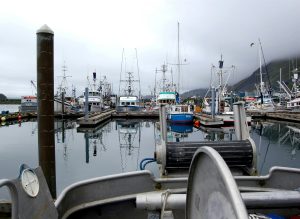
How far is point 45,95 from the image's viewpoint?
5.84 m

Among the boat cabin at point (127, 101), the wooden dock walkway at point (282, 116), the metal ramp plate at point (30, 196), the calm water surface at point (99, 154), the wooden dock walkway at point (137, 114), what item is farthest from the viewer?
the boat cabin at point (127, 101)

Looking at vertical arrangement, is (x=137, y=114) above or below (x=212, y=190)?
above

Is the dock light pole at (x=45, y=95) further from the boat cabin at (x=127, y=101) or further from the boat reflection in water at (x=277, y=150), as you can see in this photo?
the boat cabin at (x=127, y=101)

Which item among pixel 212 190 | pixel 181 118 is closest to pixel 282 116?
pixel 181 118

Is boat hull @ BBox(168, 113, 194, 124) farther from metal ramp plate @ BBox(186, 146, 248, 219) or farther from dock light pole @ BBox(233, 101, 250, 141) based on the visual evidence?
metal ramp plate @ BBox(186, 146, 248, 219)

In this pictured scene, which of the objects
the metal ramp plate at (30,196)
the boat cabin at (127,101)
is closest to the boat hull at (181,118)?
the boat cabin at (127,101)

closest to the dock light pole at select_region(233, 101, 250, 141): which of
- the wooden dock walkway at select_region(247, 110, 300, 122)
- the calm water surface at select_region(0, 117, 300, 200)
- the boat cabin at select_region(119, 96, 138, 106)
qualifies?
the calm water surface at select_region(0, 117, 300, 200)

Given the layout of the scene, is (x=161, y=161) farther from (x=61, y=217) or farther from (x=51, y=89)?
(x=51, y=89)

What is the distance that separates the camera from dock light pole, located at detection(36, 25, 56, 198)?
19.1 ft

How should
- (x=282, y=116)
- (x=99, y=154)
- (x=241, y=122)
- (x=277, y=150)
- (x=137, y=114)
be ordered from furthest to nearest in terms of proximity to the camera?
(x=137, y=114) < (x=282, y=116) < (x=277, y=150) < (x=99, y=154) < (x=241, y=122)

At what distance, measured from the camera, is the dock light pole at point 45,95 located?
583cm

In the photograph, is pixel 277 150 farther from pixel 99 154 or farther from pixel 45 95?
pixel 45 95

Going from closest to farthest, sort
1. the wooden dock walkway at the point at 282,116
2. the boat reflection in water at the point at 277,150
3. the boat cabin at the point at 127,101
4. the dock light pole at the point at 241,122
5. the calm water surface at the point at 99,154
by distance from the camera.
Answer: the dock light pole at the point at 241,122 < the calm water surface at the point at 99,154 < the boat reflection in water at the point at 277,150 < the wooden dock walkway at the point at 282,116 < the boat cabin at the point at 127,101

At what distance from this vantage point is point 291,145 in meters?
22.2
